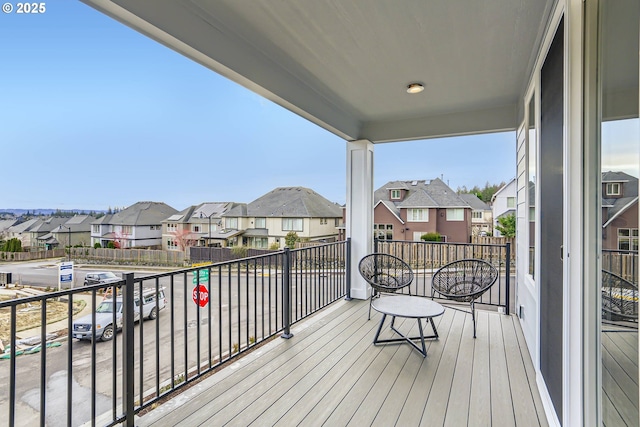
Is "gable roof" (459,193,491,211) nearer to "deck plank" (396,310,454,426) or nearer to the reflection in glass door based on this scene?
"deck plank" (396,310,454,426)

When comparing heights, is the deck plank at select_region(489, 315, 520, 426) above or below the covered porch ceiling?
below

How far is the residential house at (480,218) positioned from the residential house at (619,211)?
4.34m

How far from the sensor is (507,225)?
4504 millimetres

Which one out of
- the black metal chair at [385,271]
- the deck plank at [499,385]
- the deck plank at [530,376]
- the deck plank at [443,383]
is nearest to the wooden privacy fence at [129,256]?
the deck plank at [443,383]

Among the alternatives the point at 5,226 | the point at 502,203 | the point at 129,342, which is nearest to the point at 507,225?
the point at 502,203

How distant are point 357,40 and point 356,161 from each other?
6.96 feet

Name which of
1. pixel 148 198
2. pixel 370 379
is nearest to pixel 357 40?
pixel 370 379

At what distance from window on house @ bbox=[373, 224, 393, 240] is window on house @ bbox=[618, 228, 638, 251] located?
138 inches

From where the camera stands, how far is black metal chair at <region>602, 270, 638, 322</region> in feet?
2.83

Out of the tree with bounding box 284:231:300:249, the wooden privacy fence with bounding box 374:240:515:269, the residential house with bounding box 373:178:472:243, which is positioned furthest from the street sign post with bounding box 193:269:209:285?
the residential house with bounding box 373:178:472:243

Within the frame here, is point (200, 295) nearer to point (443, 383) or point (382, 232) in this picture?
point (443, 383)

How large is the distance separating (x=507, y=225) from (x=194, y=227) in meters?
4.45

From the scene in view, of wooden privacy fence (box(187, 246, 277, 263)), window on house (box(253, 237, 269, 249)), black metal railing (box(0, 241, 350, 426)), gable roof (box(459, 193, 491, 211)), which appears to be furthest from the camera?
gable roof (box(459, 193, 491, 211))

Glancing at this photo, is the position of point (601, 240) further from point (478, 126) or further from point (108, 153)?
point (108, 153)
